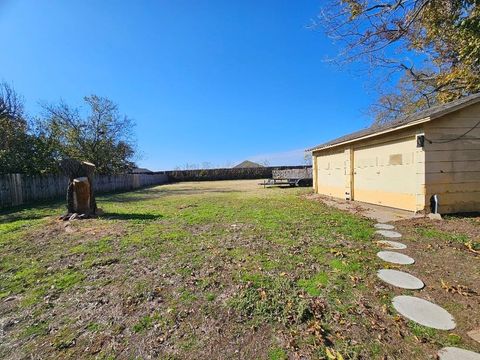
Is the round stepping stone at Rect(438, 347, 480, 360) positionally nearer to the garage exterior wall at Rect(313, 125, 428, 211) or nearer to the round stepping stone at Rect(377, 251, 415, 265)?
the round stepping stone at Rect(377, 251, 415, 265)

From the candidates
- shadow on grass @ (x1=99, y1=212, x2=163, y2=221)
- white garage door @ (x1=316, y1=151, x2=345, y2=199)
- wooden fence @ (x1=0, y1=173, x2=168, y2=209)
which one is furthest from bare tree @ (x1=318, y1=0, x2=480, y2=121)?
wooden fence @ (x1=0, y1=173, x2=168, y2=209)

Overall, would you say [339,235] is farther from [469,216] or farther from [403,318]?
[469,216]

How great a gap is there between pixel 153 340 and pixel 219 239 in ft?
8.79

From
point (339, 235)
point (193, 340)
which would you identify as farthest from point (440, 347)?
point (339, 235)

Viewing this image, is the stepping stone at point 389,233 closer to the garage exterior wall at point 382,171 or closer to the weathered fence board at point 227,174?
A: the garage exterior wall at point 382,171

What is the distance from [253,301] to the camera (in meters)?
2.53

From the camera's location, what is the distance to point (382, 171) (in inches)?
304

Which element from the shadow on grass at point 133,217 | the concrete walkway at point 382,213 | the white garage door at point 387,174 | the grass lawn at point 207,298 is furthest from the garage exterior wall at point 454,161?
the shadow on grass at point 133,217

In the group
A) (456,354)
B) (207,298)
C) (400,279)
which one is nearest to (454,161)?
(400,279)

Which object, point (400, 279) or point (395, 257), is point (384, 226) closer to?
point (395, 257)

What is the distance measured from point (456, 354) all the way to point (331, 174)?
32.4 ft

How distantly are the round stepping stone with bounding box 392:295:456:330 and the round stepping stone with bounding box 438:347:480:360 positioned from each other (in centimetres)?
26

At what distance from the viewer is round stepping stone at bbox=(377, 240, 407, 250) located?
4.06m

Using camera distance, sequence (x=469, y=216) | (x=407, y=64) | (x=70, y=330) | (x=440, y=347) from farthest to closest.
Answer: (x=407, y=64), (x=469, y=216), (x=70, y=330), (x=440, y=347)
